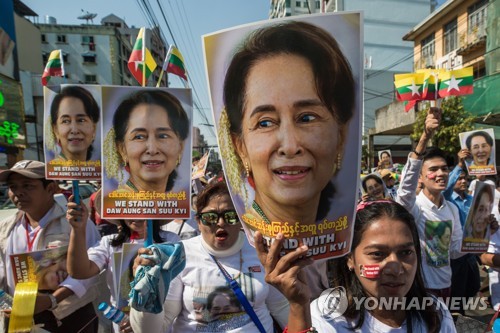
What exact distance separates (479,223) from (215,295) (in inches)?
91.6

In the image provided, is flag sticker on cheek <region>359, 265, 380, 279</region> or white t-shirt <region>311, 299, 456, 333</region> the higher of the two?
flag sticker on cheek <region>359, 265, 380, 279</region>

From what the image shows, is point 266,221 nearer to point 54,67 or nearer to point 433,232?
point 433,232

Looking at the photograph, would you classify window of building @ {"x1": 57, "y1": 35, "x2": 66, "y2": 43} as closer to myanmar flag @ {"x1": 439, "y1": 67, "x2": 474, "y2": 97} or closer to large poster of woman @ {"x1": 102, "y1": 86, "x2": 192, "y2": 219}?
myanmar flag @ {"x1": 439, "y1": 67, "x2": 474, "y2": 97}

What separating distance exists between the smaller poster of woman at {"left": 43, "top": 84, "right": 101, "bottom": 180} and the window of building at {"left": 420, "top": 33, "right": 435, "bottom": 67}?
25.1m

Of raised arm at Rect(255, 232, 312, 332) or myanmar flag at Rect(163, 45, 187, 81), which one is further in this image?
myanmar flag at Rect(163, 45, 187, 81)

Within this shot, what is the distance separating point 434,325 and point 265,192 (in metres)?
1.14

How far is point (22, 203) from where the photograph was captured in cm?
246

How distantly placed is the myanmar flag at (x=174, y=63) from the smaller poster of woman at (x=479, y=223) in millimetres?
3989

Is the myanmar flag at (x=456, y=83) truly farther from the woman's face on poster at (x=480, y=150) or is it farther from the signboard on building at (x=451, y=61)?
the signboard on building at (x=451, y=61)

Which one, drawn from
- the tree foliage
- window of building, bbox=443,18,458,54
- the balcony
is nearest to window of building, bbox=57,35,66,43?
the balcony

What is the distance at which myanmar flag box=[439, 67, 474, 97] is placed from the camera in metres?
4.48

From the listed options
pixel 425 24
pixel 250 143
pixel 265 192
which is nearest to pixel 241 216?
pixel 265 192

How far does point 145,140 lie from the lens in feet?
6.86

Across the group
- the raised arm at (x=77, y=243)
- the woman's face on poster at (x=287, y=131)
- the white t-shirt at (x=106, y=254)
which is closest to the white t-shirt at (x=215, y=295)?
the white t-shirt at (x=106, y=254)
